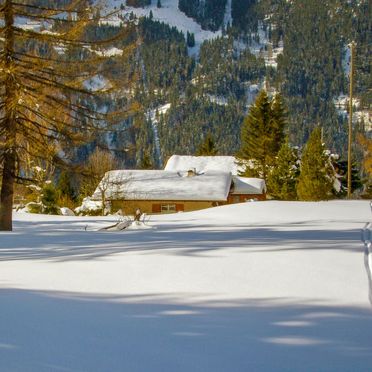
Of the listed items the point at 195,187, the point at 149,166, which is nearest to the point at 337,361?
the point at 195,187

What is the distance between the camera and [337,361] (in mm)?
2873

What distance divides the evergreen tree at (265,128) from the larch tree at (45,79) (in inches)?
1518

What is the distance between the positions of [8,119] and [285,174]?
3656 cm

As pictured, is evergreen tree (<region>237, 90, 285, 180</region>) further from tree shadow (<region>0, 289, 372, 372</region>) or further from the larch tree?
tree shadow (<region>0, 289, 372, 372</region>)

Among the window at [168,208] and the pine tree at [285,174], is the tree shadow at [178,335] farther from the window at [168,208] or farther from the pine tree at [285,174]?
the window at [168,208]

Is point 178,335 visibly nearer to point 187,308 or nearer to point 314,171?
point 187,308

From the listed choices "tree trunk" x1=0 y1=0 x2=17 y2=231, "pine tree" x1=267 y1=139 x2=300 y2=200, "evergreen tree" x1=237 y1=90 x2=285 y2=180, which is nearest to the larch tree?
"tree trunk" x1=0 y1=0 x2=17 y2=231

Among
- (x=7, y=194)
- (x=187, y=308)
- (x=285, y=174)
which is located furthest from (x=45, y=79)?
(x=285, y=174)

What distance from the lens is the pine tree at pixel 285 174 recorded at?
44219mm

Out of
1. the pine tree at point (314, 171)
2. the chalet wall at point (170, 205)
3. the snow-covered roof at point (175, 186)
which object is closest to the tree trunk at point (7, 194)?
the pine tree at point (314, 171)

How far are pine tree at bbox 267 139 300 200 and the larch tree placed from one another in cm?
3414

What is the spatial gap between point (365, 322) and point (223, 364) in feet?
3.91

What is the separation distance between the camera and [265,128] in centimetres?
4919

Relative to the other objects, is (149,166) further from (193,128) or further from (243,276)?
(193,128)
